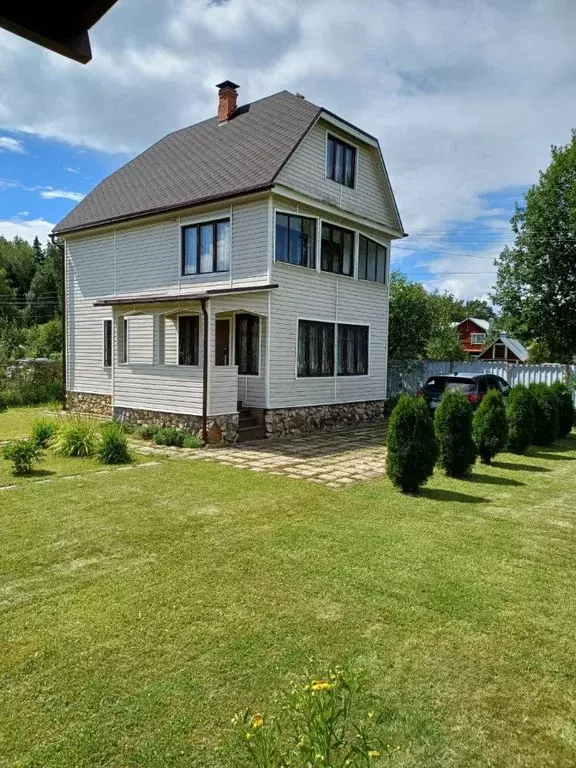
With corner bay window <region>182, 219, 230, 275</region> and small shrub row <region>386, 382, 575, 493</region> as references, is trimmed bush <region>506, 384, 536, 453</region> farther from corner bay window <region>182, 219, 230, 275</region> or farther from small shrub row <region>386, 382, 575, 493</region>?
corner bay window <region>182, 219, 230, 275</region>

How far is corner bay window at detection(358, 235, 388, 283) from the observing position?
16.1 metres

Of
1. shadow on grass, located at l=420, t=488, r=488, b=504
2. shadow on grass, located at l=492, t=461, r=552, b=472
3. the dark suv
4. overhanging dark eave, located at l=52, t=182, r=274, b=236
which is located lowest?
shadow on grass, located at l=492, t=461, r=552, b=472

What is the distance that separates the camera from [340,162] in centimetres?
1492

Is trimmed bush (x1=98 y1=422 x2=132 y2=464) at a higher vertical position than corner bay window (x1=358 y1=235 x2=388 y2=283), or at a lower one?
lower

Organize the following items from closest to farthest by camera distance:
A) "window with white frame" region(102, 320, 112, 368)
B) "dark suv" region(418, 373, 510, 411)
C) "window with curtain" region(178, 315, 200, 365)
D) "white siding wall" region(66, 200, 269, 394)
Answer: "white siding wall" region(66, 200, 269, 394) → "window with curtain" region(178, 315, 200, 365) → "dark suv" region(418, 373, 510, 411) → "window with white frame" region(102, 320, 112, 368)

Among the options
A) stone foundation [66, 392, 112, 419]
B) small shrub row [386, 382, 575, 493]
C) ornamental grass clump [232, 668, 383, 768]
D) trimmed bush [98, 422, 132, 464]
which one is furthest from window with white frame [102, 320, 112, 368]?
ornamental grass clump [232, 668, 383, 768]

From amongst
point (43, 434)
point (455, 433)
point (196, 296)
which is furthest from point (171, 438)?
point (455, 433)

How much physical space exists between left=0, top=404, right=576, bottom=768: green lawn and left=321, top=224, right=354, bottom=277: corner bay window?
929 centimetres

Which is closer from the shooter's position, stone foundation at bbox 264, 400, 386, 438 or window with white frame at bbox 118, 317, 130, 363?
stone foundation at bbox 264, 400, 386, 438

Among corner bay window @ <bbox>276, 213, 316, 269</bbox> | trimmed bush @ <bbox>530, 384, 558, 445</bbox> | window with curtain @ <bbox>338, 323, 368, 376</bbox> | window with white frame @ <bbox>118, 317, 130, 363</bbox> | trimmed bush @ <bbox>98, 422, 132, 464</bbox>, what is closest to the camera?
trimmed bush @ <bbox>98, 422, 132, 464</bbox>

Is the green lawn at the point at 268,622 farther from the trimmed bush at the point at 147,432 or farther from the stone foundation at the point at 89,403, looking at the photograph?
the stone foundation at the point at 89,403

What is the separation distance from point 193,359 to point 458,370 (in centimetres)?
1159

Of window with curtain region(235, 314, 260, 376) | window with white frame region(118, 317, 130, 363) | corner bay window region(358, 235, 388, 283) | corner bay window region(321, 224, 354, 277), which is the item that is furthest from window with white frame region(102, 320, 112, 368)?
corner bay window region(358, 235, 388, 283)

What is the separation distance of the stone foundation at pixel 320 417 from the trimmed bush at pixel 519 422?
503 centimetres
